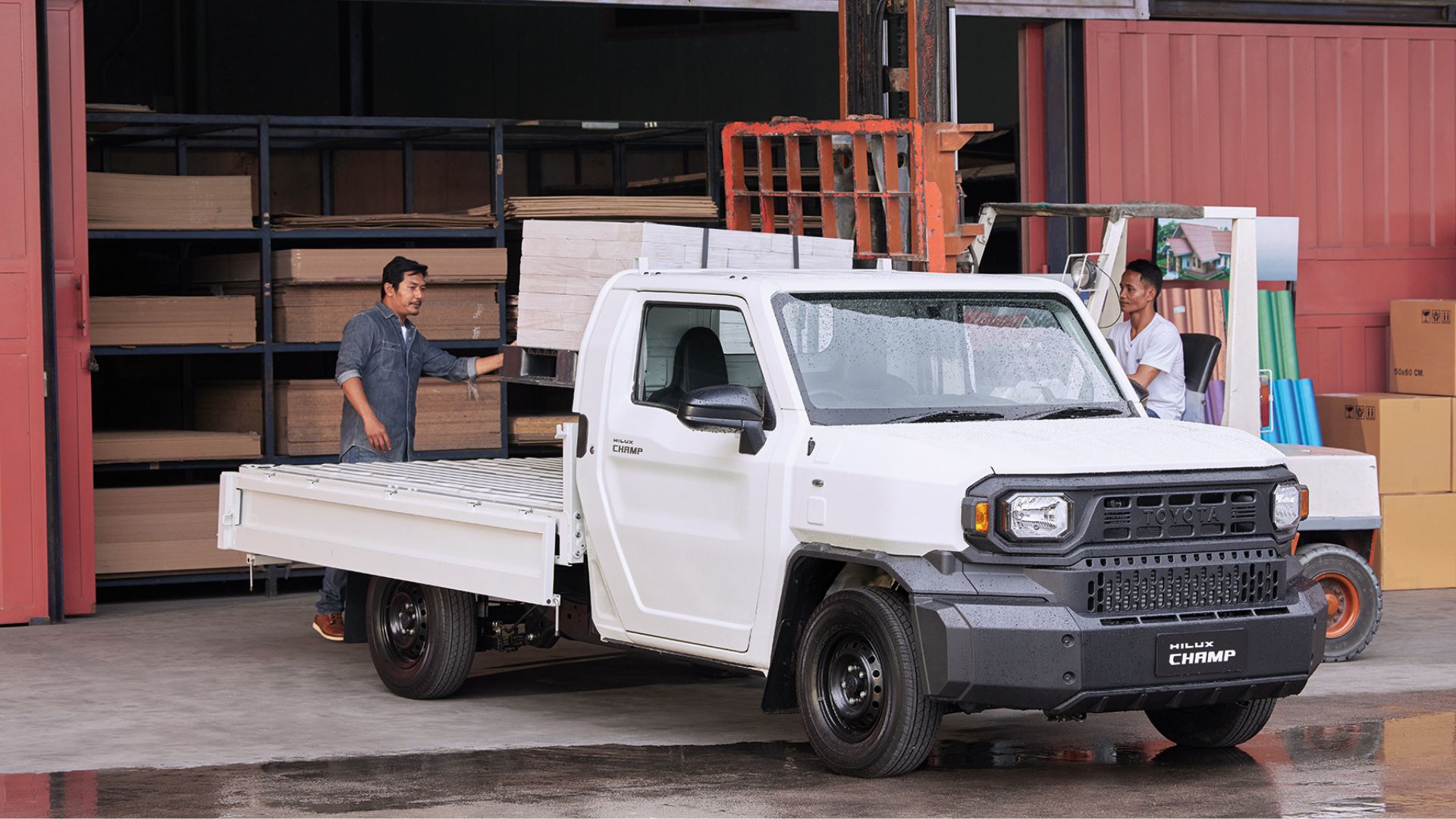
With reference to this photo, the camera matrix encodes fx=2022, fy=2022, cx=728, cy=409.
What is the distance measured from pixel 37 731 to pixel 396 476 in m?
2.00

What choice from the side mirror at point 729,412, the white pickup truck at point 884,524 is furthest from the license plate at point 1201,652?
the side mirror at point 729,412

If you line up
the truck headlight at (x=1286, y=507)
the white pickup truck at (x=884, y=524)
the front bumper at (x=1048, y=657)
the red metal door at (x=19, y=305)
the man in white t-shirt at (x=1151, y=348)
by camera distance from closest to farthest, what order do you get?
the front bumper at (x=1048, y=657) < the white pickup truck at (x=884, y=524) < the truck headlight at (x=1286, y=507) < the man in white t-shirt at (x=1151, y=348) < the red metal door at (x=19, y=305)

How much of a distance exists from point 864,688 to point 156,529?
6.66 metres

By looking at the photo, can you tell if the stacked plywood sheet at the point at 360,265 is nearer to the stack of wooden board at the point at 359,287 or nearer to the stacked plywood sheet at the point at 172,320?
the stack of wooden board at the point at 359,287

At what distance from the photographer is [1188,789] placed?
7.18 metres

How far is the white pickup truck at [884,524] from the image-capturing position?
6.78m

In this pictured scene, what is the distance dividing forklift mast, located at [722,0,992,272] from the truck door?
3.85ft

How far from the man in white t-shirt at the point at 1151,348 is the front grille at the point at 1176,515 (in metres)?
2.93

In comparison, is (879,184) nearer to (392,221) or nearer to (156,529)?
(392,221)

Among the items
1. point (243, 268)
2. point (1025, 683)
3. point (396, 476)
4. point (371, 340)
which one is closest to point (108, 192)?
point (243, 268)

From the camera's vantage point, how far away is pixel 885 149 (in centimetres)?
962

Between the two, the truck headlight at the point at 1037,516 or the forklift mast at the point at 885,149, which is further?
the forklift mast at the point at 885,149

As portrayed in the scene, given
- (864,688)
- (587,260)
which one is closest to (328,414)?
(587,260)

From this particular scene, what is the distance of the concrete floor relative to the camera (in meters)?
7.02
